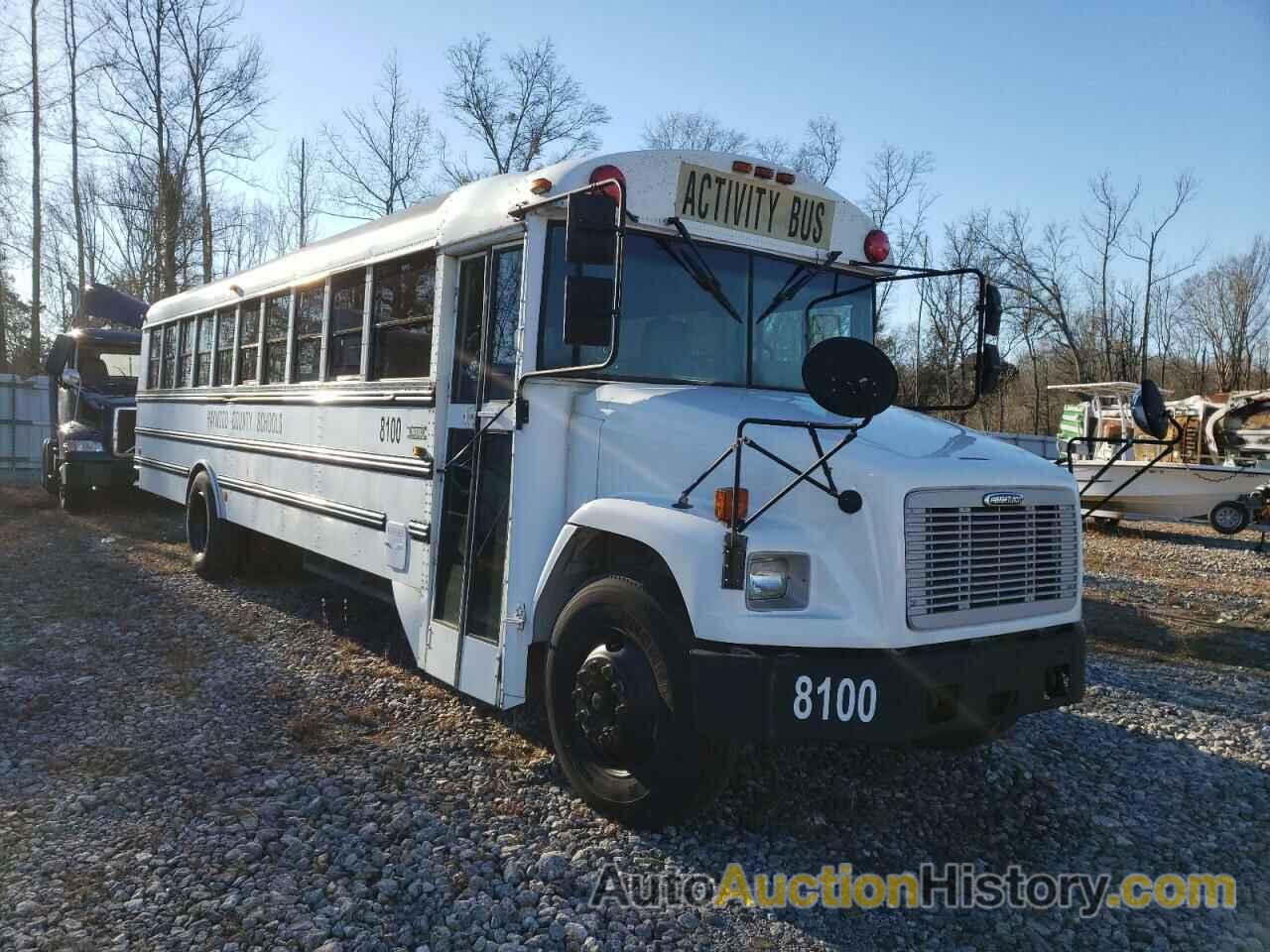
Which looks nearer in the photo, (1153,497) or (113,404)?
(113,404)

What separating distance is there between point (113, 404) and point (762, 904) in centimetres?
1228

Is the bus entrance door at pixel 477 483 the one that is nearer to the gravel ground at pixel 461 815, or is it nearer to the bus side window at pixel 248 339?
the gravel ground at pixel 461 815

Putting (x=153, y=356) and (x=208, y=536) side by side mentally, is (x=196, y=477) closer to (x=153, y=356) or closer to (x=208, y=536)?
(x=208, y=536)

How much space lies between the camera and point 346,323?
545 cm

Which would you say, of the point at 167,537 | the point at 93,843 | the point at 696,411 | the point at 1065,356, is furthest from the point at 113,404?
the point at 1065,356

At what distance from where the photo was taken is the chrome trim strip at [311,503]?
5.02 meters

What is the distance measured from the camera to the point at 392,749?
4102 millimetres

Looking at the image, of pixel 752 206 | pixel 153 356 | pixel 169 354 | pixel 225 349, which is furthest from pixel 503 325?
pixel 153 356

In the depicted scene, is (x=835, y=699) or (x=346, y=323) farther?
(x=346, y=323)

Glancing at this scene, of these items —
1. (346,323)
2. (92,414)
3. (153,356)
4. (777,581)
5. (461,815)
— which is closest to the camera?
(777,581)

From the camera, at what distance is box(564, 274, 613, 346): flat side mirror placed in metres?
3.27

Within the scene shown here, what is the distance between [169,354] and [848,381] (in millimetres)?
8238

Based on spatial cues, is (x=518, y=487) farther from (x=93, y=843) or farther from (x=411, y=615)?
(x=93, y=843)

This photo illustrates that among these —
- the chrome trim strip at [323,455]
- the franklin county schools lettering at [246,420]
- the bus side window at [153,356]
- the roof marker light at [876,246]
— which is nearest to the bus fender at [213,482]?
the chrome trim strip at [323,455]
